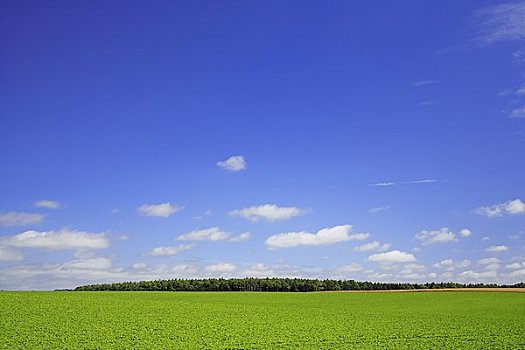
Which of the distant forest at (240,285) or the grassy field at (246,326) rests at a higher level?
the distant forest at (240,285)

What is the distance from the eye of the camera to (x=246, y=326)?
3975 centimetres

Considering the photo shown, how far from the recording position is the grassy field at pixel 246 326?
31.9 metres

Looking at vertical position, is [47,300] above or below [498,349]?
above

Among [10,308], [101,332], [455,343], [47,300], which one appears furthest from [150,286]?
[455,343]

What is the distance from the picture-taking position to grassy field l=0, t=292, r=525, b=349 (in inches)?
1257

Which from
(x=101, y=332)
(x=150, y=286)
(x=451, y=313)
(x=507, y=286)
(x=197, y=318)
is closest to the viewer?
(x=101, y=332)

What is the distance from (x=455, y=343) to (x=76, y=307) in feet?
105

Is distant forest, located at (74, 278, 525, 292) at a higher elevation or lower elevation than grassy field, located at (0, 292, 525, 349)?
higher

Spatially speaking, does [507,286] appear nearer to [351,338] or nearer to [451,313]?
[451,313]

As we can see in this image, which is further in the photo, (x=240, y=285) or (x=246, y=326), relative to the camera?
(x=240, y=285)

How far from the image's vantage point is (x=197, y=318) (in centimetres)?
4391

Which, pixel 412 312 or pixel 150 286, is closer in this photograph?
pixel 412 312

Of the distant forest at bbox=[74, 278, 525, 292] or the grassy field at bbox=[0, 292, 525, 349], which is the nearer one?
the grassy field at bbox=[0, 292, 525, 349]

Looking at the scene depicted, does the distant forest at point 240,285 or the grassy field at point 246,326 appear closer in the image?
the grassy field at point 246,326
